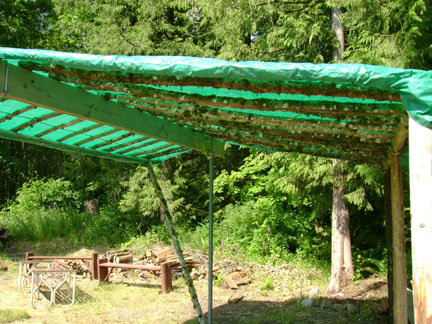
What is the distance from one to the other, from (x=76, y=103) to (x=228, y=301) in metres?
4.89

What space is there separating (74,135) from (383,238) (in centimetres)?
661

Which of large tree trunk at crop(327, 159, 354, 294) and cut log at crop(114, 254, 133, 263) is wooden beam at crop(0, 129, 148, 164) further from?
cut log at crop(114, 254, 133, 263)

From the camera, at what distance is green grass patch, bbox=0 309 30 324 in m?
5.53

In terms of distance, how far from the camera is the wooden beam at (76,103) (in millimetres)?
2549

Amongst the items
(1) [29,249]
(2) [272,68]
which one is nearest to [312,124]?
(2) [272,68]

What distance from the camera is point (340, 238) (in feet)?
23.7

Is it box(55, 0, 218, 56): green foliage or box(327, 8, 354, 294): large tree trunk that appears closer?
box(327, 8, 354, 294): large tree trunk

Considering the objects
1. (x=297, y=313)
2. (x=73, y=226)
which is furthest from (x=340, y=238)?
(x=73, y=226)

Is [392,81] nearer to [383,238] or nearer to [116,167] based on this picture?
[383,238]

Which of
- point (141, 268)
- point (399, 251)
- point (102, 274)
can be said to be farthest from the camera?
point (102, 274)

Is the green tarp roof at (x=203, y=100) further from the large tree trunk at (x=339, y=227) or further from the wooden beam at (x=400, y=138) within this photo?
the large tree trunk at (x=339, y=227)

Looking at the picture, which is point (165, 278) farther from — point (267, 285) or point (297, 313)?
point (297, 313)

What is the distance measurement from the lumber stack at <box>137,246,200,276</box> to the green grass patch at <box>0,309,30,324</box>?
11.0ft

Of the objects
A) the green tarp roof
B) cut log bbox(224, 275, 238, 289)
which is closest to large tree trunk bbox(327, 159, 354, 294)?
cut log bbox(224, 275, 238, 289)
